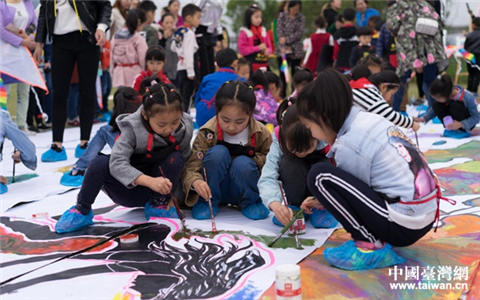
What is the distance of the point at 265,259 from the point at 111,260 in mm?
572

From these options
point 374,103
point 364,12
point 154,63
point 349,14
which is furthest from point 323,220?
point 364,12

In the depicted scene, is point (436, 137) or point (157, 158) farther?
point (436, 137)

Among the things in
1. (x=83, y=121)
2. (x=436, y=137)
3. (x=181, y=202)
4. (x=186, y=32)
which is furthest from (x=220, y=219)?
(x=186, y=32)

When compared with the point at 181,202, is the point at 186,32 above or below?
above

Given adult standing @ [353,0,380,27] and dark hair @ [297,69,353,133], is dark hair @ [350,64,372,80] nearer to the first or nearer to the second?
dark hair @ [297,69,353,133]

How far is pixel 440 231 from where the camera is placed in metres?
2.33

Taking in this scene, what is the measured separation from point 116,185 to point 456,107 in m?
3.13

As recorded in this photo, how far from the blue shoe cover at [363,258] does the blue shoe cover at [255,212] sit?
0.69 meters

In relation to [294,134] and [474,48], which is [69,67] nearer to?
[294,134]

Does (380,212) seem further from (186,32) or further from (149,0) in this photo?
(149,0)

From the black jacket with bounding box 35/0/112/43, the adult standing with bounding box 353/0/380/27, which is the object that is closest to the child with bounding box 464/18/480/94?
the adult standing with bounding box 353/0/380/27

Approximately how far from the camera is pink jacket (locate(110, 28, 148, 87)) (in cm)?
550

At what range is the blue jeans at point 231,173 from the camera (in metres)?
2.64

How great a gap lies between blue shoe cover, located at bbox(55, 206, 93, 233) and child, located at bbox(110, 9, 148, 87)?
3.19 metres
